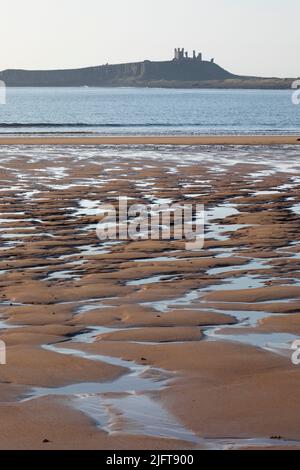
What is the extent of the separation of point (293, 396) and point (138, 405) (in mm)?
1100

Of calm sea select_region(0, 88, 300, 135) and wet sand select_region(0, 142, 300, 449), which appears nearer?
wet sand select_region(0, 142, 300, 449)

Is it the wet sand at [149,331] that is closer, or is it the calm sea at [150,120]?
the wet sand at [149,331]

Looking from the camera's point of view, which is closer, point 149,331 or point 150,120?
point 149,331

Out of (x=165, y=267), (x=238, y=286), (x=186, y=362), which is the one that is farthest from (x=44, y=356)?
(x=165, y=267)

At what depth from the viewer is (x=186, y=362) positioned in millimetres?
7348

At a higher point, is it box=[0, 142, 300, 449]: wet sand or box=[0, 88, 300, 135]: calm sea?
box=[0, 142, 300, 449]: wet sand

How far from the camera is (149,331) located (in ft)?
27.2

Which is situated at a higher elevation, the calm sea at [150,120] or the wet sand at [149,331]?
the wet sand at [149,331]

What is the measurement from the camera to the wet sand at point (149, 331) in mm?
5961

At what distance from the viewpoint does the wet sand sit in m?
5.96

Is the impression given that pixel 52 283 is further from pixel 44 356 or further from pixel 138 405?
pixel 138 405
